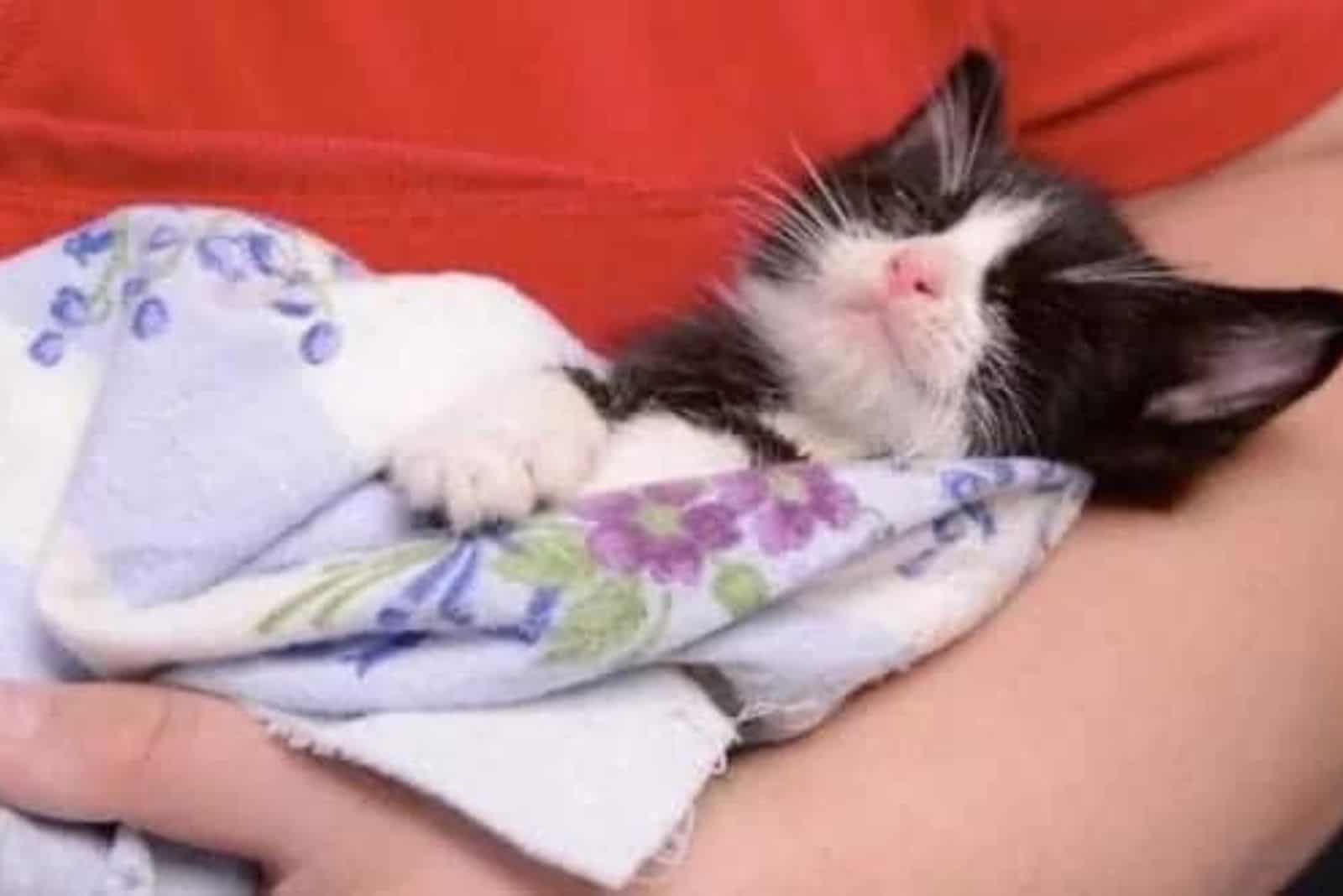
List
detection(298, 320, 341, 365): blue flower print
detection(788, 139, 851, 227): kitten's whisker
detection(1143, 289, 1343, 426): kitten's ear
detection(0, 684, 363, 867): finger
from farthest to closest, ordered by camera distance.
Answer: detection(788, 139, 851, 227): kitten's whisker → detection(1143, 289, 1343, 426): kitten's ear → detection(298, 320, 341, 365): blue flower print → detection(0, 684, 363, 867): finger

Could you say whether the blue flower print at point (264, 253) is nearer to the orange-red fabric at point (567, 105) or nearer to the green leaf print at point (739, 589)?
the orange-red fabric at point (567, 105)

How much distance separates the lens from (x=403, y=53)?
1.09m

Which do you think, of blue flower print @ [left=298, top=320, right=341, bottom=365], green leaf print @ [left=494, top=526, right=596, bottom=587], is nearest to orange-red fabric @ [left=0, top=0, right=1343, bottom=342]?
blue flower print @ [left=298, top=320, right=341, bottom=365]

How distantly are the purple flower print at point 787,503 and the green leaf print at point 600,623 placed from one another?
2.7 inches

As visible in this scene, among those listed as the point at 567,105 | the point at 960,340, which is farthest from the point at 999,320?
the point at 567,105

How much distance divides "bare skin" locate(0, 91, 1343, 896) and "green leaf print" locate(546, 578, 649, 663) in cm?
8

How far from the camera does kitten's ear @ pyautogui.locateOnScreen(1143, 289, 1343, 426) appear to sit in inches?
Answer: 43.3

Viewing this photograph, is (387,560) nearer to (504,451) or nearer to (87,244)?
(504,451)

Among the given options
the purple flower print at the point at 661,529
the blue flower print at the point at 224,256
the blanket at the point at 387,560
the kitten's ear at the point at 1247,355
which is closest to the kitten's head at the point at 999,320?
the kitten's ear at the point at 1247,355

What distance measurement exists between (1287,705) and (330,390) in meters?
0.45

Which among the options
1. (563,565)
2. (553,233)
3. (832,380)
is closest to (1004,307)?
(832,380)

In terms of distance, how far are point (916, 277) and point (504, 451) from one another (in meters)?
0.29

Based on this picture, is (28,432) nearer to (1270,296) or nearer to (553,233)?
(553,233)

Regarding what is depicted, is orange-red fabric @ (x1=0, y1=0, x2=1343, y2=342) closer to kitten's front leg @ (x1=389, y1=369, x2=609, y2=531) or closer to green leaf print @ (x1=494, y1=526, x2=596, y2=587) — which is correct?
kitten's front leg @ (x1=389, y1=369, x2=609, y2=531)
